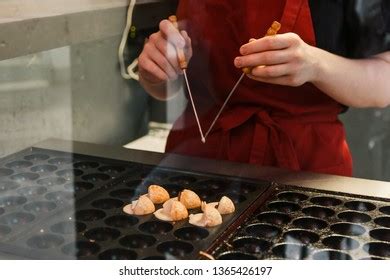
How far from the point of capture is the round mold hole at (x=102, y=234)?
0.76 m

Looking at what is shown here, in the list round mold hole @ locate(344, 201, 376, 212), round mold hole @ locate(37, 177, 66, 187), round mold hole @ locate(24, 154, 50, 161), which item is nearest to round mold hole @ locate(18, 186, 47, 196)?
round mold hole @ locate(37, 177, 66, 187)

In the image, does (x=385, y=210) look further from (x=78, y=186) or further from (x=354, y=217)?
(x=78, y=186)

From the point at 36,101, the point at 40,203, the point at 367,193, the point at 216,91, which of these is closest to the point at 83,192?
the point at 40,203

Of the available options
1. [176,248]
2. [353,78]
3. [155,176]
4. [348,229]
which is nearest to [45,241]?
[176,248]

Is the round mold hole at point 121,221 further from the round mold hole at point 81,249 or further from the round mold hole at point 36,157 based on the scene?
the round mold hole at point 36,157

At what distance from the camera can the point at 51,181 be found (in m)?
0.91

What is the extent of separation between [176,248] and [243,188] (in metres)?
0.22

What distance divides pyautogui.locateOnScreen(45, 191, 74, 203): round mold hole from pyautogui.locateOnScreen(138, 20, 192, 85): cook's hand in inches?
10.2

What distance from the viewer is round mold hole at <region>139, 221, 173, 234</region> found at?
0.79m

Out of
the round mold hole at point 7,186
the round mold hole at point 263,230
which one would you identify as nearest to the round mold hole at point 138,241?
the round mold hole at point 263,230

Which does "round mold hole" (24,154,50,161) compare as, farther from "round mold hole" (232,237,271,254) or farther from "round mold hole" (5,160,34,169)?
"round mold hole" (232,237,271,254)

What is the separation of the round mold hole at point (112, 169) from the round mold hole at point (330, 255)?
390 mm

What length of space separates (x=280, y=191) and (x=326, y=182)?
8cm

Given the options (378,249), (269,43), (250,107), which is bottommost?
(378,249)
